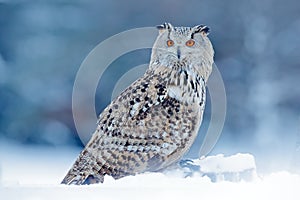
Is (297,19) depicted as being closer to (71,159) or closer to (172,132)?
(172,132)

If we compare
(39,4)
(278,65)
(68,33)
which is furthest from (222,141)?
(39,4)

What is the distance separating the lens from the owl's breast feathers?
1774 millimetres

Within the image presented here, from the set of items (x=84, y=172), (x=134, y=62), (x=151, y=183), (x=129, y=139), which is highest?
(x=134, y=62)

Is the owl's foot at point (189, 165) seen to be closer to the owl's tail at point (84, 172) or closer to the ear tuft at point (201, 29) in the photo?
the owl's tail at point (84, 172)

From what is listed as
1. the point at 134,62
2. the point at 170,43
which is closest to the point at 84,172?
the point at 134,62

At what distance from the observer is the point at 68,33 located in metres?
1.89

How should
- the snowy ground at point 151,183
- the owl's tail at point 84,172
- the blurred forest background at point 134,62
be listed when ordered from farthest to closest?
the blurred forest background at point 134,62, the owl's tail at point 84,172, the snowy ground at point 151,183

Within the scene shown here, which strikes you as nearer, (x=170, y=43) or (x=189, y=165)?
(x=189, y=165)

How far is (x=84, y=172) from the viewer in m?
1.75

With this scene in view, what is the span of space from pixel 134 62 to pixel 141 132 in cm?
28

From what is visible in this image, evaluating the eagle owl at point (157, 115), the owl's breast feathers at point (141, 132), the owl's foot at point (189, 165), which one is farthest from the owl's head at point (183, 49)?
the owl's foot at point (189, 165)

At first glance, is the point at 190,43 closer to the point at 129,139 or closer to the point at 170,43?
the point at 170,43

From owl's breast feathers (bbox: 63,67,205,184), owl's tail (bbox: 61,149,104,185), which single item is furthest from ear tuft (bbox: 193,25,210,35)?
owl's tail (bbox: 61,149,104,185)

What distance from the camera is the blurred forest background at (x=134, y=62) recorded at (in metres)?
1.88
